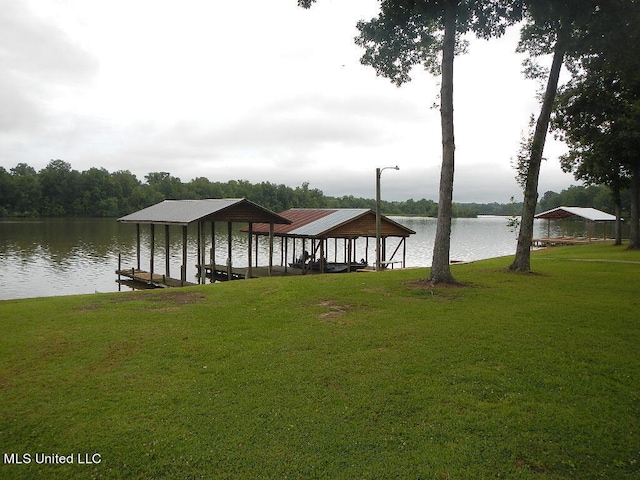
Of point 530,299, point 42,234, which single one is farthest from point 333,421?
point 42,234

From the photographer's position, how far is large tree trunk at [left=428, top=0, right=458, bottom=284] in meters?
14.3

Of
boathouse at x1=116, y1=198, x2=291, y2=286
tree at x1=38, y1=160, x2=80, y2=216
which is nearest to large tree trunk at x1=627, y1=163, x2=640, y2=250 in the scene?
boathouse at x1=116, y1=198, x2=291, y2=286

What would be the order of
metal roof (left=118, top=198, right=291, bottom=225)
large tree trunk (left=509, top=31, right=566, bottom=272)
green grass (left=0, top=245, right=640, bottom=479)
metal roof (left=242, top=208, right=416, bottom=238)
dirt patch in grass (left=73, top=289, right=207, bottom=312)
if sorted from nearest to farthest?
green grass (left=0, top=245, right=640, bottom=479) < dirt patch in grass (left=73, top=289, right=207, bottom=312) < large tree trunk (left=509, top=31, right=566, bottom=272) < metal roof (left=118, top=198, right=291, bottom=225) < metal roof (left=242, top=208, right=416, bottom=238)

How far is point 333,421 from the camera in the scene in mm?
5789

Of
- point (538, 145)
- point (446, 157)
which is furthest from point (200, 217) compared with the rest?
point (538, 145)

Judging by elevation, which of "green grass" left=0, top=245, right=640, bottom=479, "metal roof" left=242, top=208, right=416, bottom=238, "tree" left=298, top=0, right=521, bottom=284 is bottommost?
"green grass" left=0, top=245, right=640, bottom=479

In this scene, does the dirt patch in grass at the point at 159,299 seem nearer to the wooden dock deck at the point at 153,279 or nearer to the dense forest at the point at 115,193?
the wooden dock deck at the point at 153,279

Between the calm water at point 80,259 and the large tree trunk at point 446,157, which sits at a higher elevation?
the large tree trunk at point 446,157

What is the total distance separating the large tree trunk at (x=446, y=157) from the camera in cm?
1428

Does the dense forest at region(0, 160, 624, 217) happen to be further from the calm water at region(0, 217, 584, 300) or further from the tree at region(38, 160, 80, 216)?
the calm water at region(0, 217, 584, 300)

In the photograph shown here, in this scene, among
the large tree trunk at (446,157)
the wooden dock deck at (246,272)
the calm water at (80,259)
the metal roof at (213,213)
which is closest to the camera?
the large tree trunk at (446,157)

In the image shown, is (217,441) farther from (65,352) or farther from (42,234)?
(42,234)

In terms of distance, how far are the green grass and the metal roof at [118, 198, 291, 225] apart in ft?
37.6

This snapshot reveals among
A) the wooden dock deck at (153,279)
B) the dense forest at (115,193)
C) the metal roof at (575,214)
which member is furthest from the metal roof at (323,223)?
the dense forest at (115,193)
